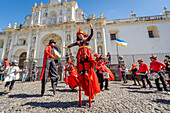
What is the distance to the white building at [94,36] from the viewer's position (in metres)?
15.1

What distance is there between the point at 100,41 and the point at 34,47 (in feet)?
44.1

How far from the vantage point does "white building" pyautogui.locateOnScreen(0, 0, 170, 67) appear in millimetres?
15091

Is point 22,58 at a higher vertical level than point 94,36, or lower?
lower

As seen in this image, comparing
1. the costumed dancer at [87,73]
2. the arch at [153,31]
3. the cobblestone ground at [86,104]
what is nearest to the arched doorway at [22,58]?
the cobblestone ground at [86,104]

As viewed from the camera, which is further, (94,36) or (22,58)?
(22,58)

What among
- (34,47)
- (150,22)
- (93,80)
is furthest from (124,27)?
(34,47)

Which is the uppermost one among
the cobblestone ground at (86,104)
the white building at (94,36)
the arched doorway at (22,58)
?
the white building at (94,36)

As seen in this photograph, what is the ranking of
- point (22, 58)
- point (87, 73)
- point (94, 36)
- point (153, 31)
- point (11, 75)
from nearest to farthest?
1. point (87, 73)
2. point (11, 75)
3. point (94, 36)
4. point (153, 31)
5. point (22, 58)

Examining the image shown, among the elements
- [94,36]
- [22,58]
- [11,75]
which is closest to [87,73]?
[11,75]

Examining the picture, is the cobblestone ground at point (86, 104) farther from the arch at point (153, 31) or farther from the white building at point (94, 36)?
the arch at point (153, 31)

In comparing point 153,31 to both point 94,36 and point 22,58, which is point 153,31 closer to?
point 94,36

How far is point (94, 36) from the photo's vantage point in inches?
621

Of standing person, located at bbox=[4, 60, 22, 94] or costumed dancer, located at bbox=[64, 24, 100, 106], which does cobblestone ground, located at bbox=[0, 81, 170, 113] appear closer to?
costumed dancer, located at bbox=[64, 24, 100, 106]

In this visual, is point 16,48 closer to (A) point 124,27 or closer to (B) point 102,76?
(B) point 102,76
